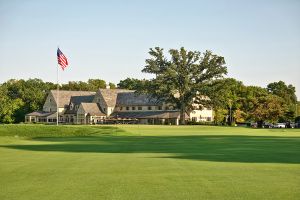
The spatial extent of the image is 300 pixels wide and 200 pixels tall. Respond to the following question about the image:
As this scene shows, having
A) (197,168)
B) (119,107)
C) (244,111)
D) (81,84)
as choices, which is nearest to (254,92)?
(244,111)

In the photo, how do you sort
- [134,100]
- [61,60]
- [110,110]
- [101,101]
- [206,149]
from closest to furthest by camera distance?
[206,149] → [61,60] → [134,100] → [110,110] → [101,101]

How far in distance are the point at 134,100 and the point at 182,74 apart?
840 inches

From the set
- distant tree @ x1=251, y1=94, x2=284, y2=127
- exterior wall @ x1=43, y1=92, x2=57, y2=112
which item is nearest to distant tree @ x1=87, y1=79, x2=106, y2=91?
exterior wall @ x1=43, y1=92, x2=57, y2=112

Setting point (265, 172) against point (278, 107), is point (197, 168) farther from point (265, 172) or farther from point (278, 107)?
point (278, 107)

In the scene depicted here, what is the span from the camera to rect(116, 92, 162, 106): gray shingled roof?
114 meters

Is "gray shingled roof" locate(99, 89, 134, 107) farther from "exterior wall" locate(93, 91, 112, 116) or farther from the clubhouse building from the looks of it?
"exterior wall" locate(93, 91, 112, 116)

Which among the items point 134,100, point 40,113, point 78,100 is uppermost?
point 78,100

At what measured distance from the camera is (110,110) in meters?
118

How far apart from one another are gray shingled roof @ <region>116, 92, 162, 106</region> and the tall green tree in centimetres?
1318

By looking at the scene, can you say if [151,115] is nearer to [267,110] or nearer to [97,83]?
[267,110]

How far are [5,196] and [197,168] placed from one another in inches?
310

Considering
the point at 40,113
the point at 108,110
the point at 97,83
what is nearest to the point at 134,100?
the point at 108,110

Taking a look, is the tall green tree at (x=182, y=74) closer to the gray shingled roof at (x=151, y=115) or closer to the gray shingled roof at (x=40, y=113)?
the gray shingled roof at (x=151, y=115)

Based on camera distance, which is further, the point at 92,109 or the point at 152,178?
the point at 92,109
